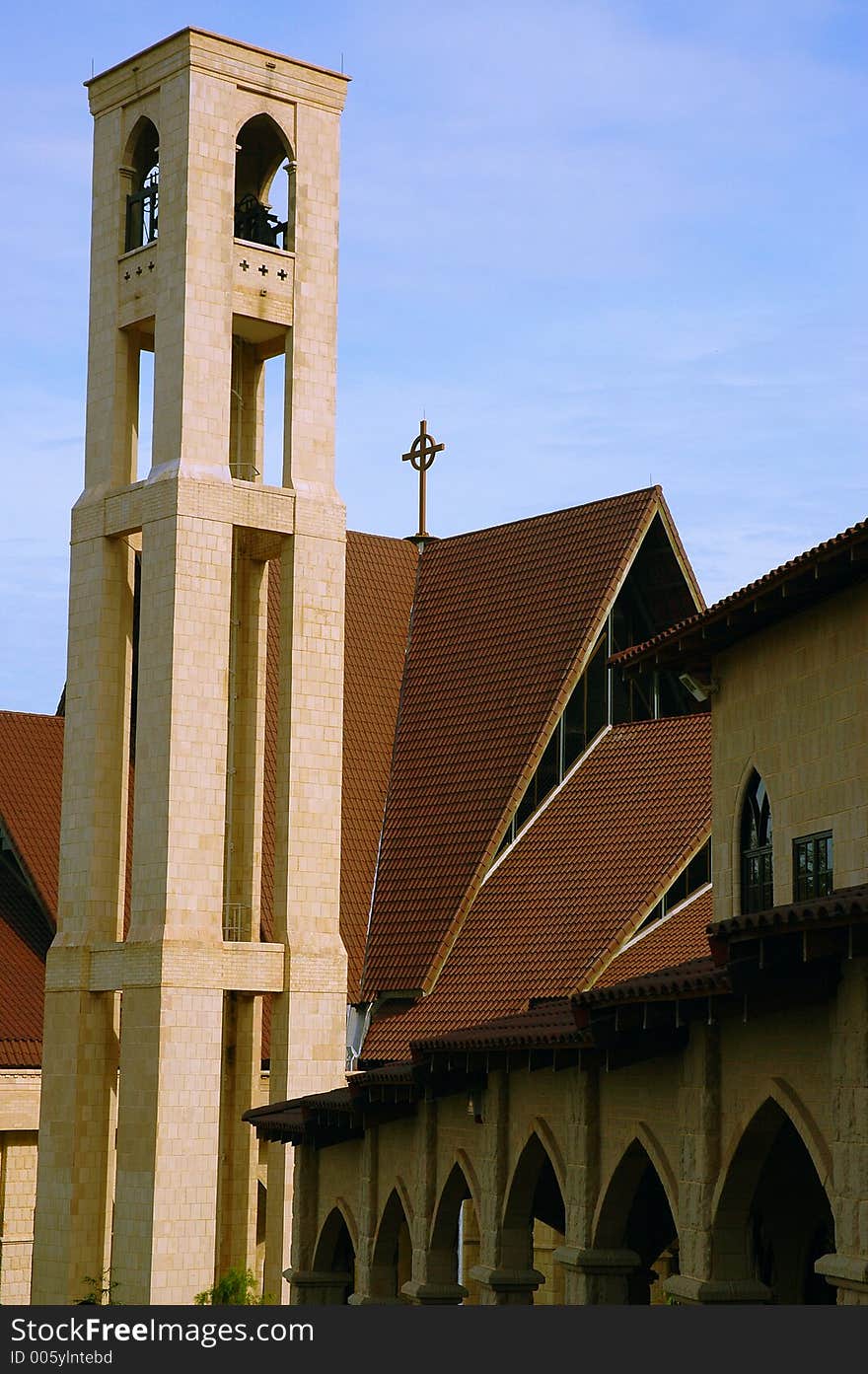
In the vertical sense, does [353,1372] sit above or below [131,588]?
below

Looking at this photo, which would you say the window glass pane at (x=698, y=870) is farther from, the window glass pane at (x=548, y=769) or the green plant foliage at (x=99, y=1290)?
the green plant foliage at (x=99, y=1290)

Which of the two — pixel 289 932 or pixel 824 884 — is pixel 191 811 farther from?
pixel 824 884

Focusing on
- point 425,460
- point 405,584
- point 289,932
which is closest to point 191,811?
point 289,932

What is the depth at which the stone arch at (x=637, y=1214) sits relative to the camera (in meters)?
22.7

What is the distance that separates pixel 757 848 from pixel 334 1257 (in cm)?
1083

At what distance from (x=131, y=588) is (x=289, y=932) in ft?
22.5

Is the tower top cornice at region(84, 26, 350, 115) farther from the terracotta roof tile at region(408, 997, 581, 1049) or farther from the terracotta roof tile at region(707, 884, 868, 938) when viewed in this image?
the terracotta roof tile at region(707, 884, 868, 938)

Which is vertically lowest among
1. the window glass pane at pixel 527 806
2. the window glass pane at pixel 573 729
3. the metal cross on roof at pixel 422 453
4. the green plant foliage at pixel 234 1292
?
the green plant foliage at pixel 234 1292

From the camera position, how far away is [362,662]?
154 feet

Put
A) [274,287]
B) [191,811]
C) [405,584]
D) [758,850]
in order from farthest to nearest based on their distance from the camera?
[405,584] → [274,287] → [191,811] → [758,850]

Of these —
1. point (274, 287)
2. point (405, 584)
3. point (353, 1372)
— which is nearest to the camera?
point (353, 1372)

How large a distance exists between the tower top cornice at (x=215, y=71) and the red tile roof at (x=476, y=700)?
10275 millimetres

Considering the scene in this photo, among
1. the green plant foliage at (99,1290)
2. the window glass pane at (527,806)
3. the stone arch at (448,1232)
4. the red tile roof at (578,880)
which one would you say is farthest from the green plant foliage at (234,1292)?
the window glass pane at (527,806)

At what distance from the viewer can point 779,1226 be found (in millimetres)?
24812
